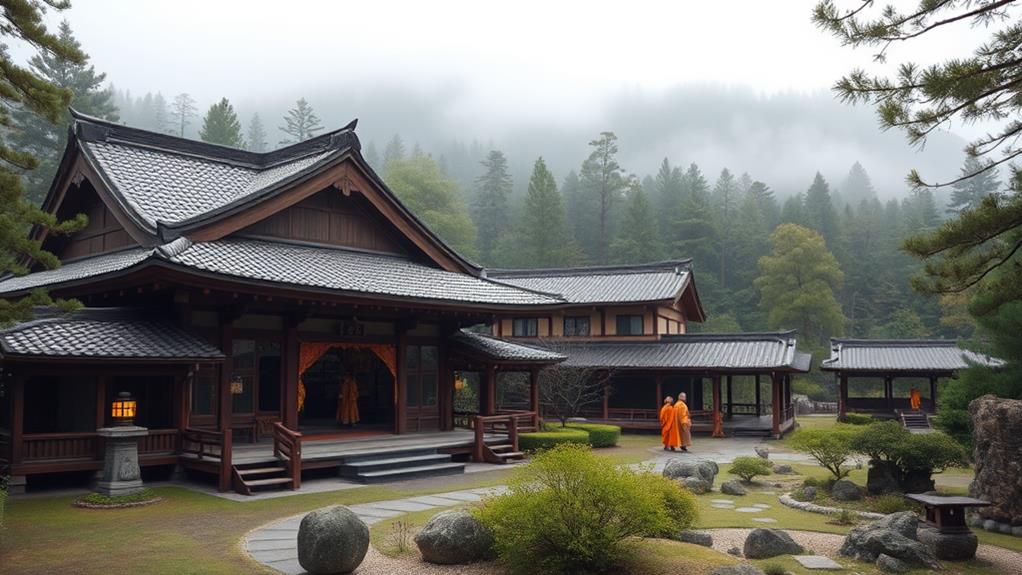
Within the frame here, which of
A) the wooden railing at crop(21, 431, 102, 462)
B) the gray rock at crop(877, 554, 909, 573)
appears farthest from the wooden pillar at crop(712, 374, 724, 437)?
the wooden railing at crop(21, 431, 102, 462)

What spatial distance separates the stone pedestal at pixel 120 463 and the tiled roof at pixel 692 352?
821 inches

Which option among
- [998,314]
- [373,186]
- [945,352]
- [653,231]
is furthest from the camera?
[653,231]

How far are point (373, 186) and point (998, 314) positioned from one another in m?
15.7

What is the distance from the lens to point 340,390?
960 inches

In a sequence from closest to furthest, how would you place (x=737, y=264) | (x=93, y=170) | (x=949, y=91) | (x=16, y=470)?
(x=949, y=91)
(x=16, y=470)
(x=93, y=170)
(x=737, y=264)

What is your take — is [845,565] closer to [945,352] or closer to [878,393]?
[945,352]

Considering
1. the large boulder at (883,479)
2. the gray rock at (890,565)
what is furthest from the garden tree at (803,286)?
the gray rock at (890,565)

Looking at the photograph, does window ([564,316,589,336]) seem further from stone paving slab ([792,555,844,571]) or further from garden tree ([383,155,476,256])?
stone paving slab ([792,555,844,571])

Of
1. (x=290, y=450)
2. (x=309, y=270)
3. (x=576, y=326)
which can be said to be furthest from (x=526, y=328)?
(x=290, y=450)

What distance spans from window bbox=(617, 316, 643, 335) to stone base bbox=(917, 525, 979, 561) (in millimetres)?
26861

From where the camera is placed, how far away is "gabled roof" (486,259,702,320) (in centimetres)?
3841

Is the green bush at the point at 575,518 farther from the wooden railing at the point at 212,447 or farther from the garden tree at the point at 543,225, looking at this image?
the garden tree at the point at 543,225

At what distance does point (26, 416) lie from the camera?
16.8 m

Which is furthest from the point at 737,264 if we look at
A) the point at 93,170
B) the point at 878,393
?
the point at 93,170
